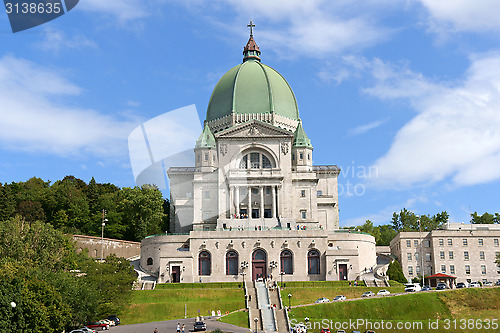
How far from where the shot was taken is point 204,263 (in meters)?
90.3

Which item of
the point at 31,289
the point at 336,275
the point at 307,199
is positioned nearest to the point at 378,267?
the point at 336,275

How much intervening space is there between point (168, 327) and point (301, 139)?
176 ft

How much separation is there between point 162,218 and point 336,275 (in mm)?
36215

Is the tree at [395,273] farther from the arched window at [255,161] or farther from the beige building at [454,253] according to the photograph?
the arched window at [255,161]

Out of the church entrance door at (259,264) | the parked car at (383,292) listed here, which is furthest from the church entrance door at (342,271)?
the parked car at (383,292)

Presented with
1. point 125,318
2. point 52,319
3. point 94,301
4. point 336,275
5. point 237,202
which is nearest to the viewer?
point 52,319

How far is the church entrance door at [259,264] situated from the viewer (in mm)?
89944

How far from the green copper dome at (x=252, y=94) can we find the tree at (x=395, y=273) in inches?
1397

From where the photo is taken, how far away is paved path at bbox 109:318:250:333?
61.6 meters

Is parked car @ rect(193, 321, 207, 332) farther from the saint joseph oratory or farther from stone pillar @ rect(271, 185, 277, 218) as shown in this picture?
stone pillar @ rect(271, 185, 277, 218)

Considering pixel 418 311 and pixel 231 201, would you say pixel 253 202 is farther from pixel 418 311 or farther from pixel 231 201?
pixel 418 311

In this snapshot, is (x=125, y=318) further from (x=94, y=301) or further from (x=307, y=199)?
(x=307, y=199)

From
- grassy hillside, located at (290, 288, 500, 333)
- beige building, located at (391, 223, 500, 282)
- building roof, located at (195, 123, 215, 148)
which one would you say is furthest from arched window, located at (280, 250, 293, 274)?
building roof, located at (195, 123, 215, 148)

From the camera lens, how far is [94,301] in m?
64.4
